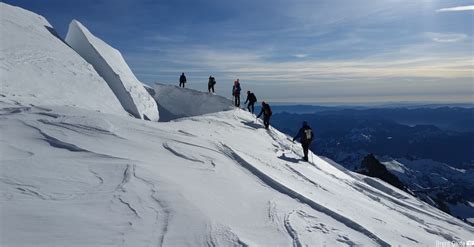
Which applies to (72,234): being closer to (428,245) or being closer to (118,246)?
(118,246)

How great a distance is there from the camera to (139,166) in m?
10.0

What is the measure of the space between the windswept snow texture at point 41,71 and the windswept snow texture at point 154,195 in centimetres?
336

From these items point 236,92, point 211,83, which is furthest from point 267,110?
point 211,83

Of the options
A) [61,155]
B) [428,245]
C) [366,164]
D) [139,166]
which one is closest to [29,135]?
[61,155]

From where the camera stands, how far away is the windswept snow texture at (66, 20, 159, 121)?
87.0 feet

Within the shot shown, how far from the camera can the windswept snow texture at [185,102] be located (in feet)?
105

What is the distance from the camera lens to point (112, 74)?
27.5 metres

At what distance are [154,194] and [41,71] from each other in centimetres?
1620

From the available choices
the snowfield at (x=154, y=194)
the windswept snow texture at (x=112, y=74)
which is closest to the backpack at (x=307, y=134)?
the snowfield at (x=154, y=194)

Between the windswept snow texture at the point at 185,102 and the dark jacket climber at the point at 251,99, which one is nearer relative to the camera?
the dark jacket climber at the point at 251,99

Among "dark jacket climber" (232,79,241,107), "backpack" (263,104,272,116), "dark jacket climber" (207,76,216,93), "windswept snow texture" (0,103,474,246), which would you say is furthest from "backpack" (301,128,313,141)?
"dark jacket climber" (207,76,216,93)

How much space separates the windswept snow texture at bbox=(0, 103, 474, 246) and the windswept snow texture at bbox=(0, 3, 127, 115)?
3360 millimetres

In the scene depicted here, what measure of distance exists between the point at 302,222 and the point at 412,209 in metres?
10.2

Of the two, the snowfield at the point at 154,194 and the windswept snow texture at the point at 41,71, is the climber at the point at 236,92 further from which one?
the snowfield at the point at 154,194
